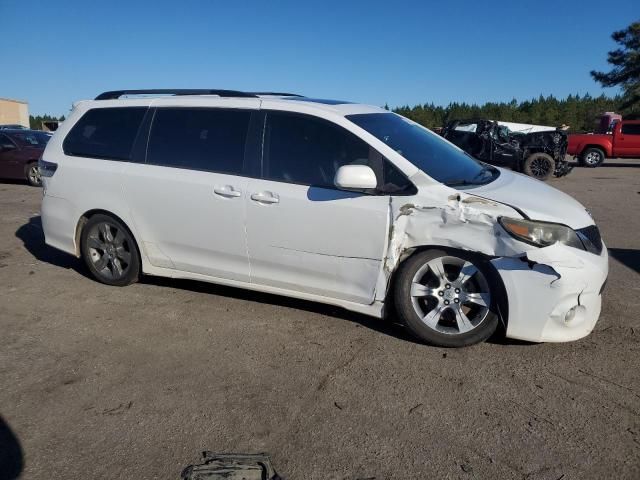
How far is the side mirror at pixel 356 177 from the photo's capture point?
12.3 feet

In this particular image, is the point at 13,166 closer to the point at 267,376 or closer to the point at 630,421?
the point at 267,376

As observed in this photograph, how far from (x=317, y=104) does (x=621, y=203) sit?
908cm

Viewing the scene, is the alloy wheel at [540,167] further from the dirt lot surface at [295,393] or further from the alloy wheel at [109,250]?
the alloy wheel at [109,250]

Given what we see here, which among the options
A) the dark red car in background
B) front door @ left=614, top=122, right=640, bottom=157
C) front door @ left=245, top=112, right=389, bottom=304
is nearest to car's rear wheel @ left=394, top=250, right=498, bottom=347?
front door @ left=245, top=112, right=389, bottom=304

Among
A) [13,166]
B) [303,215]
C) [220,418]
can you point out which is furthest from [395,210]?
[13,166]

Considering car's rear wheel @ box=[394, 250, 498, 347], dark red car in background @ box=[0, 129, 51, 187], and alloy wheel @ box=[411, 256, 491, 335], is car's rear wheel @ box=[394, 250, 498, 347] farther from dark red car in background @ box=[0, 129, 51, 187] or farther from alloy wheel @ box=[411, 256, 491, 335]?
dark red car in background @ box=[0, 129, 51, 187]

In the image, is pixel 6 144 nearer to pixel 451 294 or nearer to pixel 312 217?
pixel 312 217

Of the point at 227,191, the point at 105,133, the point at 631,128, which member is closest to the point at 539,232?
the point at 227,191

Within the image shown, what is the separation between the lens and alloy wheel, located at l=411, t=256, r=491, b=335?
3752mm

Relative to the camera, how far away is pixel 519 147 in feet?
52.6

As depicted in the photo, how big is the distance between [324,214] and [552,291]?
162 centimetres

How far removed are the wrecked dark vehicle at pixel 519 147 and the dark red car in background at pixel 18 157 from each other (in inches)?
455

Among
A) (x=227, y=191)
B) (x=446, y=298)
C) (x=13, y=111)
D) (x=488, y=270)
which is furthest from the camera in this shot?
(x=13, y=111)

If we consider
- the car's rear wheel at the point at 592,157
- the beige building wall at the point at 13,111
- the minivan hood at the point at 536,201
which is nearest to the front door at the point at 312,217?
the minivan hood at the point at 536,201
